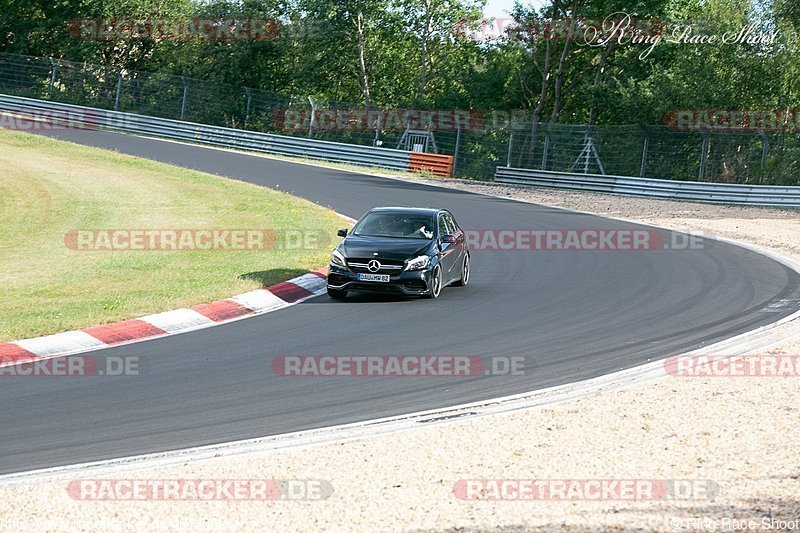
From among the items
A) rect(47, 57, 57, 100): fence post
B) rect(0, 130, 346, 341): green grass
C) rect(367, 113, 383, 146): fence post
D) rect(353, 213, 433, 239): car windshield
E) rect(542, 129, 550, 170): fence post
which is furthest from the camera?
rect(47, 57, 57, 100): fence post

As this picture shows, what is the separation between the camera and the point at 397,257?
16.0 m

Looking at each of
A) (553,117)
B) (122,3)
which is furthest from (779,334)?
(122,3)

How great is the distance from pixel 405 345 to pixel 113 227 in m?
11.6

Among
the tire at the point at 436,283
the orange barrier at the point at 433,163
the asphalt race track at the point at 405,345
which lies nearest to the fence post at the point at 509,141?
the orange barrier at the point at 433,163

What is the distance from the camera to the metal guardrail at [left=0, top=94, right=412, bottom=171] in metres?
41.5

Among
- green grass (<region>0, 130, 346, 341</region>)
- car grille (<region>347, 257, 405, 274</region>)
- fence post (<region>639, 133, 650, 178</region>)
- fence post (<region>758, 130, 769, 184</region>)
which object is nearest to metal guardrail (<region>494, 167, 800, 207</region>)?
fence post (<region>639, 133, 650, 178</region>)

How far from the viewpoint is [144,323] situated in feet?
42.9

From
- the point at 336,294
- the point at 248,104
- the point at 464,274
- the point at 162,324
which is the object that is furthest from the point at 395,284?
the point at 248,104

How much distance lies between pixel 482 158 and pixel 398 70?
1351 cm

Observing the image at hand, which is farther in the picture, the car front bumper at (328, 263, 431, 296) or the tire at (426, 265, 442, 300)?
the tire at (426, 265, 442, 300)

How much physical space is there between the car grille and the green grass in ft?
5.11

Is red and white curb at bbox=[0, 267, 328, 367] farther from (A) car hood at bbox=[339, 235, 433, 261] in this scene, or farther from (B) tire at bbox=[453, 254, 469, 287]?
(B) tire at bbox=[453, 254, 469, 287]

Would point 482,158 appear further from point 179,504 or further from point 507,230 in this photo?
point 179,504

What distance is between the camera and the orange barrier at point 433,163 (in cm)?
4031
